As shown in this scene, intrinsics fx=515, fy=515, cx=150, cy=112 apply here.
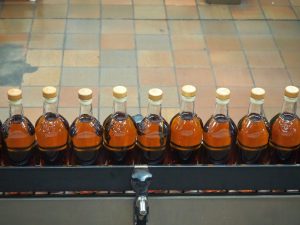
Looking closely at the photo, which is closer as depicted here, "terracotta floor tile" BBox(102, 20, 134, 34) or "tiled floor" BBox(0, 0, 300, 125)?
"tiled floor" BBox(0, 0, 300, 125)

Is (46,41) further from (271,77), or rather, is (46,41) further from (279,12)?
(279,12)

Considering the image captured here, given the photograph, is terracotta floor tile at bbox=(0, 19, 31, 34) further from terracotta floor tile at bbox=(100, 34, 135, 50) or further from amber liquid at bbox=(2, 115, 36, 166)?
amber liquid at bbox=(2, 115, 36, 166)

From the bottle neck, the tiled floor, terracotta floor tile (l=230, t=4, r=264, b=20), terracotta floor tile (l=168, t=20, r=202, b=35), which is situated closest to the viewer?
the bottle neck

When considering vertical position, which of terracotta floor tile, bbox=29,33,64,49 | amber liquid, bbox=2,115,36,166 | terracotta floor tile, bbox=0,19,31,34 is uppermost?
terracotta floor tile, bbox=0,19,31,34

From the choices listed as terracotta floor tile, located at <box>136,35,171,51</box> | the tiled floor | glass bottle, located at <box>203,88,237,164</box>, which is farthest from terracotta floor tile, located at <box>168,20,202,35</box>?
glass bottle, located at <box>203,88,237,164</box>

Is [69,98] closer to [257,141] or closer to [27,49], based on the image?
[27,49]

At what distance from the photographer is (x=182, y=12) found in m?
4.14

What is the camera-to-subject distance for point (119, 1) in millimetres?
4281

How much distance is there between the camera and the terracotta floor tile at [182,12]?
13.4 ft

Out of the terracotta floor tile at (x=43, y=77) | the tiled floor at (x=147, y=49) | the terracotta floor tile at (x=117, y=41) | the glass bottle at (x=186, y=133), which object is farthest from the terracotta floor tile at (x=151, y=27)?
the glass bottle at (x=186, y=133)

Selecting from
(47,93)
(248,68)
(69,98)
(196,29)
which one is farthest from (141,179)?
(196,29)

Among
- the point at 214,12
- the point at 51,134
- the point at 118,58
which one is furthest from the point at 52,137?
the point at 214,12

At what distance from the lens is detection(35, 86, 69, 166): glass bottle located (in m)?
1.40

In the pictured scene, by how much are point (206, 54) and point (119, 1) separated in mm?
1063
